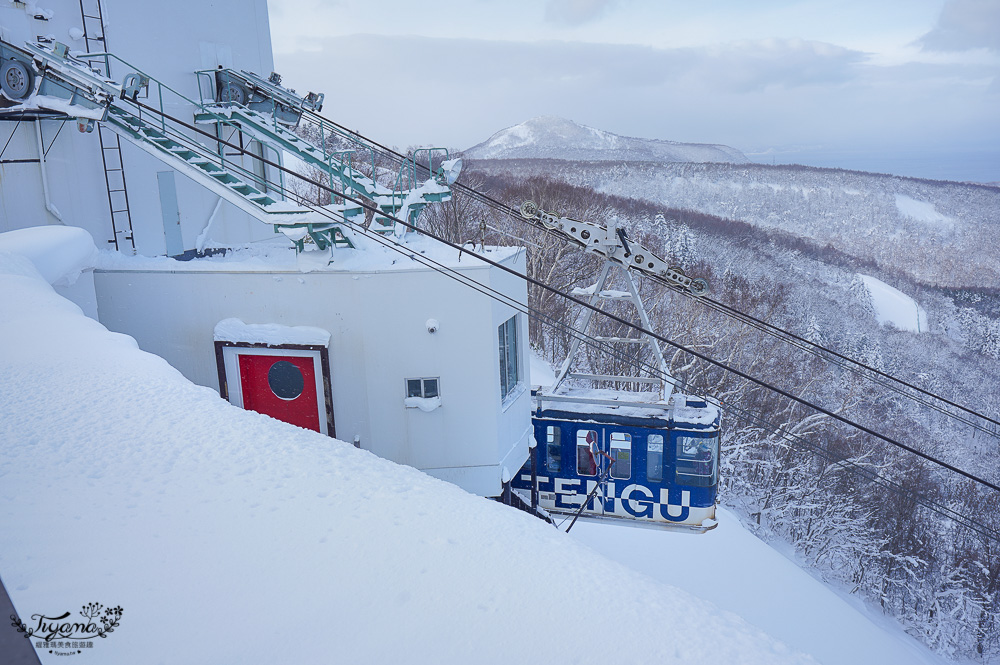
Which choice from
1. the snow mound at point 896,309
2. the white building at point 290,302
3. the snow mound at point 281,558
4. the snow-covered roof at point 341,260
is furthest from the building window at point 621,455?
the snow mound at point 896,309

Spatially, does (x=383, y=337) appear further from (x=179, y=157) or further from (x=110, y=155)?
(x=110, y=155)

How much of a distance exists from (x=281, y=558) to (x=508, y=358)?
8.04 m

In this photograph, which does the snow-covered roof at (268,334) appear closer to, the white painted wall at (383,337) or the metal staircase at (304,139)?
the white painted wall at (383,337)

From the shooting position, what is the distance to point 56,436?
209 inches

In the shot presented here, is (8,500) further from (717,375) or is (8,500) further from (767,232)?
(767,232)

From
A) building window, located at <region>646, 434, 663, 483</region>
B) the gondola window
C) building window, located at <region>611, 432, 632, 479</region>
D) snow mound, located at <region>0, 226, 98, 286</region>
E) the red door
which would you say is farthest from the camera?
building window, located at <region>611, 432, 632, 479</region>

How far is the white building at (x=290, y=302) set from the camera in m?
10.9

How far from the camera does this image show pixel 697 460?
13.6 m

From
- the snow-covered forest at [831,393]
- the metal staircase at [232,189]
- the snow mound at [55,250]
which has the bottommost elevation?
the snow-covered forest at [831,393]

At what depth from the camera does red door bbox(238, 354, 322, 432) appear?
11.4m

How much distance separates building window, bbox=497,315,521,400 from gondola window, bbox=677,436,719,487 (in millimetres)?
3639

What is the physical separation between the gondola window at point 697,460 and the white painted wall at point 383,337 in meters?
3.89

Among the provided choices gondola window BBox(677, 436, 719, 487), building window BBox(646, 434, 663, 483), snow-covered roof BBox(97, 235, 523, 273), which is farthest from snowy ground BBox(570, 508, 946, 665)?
snow-covered roof BBox(97, 235, 523, 273)

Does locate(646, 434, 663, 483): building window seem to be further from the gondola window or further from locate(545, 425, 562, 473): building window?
locate(545, 425, 562, 473): building window
